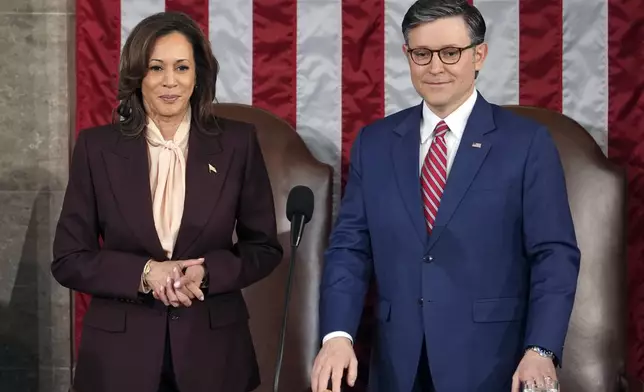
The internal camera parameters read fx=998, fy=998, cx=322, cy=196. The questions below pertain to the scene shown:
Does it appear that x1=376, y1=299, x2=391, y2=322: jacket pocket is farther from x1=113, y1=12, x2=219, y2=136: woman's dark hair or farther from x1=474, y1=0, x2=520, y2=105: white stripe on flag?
x1=474, y1=0, x2=520, y2=105: white stripe on flag

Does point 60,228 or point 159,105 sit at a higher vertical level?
point 159,105

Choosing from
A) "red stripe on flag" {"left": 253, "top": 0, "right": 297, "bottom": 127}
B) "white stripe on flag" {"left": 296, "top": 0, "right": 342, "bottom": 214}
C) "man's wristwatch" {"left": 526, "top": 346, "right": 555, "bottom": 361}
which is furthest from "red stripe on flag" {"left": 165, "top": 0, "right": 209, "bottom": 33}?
"man's wristwatch" {"left": 526, "top": 346, "right": 555, "bottom": 361}

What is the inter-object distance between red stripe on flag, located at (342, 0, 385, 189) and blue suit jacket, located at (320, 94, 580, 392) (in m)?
1.11

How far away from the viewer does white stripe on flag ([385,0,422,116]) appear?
11.0 ft

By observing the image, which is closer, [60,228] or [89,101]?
[60,228]

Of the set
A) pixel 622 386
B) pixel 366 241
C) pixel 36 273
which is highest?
pixel 366 241

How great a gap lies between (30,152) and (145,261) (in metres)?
1.43

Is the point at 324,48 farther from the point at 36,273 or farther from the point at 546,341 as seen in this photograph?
the point at 546,341

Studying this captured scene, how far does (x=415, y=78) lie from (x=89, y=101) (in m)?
1.49

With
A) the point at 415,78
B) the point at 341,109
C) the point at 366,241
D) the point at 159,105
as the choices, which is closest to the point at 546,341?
the point at 366,241

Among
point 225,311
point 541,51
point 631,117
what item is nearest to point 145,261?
point 225,311

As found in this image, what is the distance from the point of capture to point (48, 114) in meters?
3.44

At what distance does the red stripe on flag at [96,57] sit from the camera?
11.1ft

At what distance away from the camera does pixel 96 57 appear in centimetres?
338
